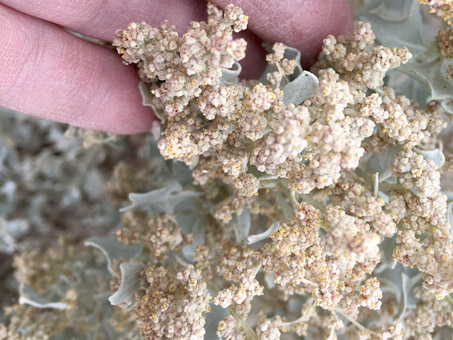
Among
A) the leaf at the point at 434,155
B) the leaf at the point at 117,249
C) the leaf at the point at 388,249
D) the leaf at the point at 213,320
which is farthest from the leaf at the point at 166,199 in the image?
the leaf at the point at 434,155

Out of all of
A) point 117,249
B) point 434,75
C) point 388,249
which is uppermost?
point 434,75

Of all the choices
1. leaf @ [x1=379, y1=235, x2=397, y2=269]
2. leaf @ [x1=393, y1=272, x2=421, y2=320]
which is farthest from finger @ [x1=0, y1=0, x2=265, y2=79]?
leaf @ [x1=393, y1=272, x2=421, y2=320]

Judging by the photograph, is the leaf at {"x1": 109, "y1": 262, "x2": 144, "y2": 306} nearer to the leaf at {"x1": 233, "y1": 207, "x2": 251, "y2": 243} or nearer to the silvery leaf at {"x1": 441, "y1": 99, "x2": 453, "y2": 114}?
the leaf at {"x1": 233, "y1": 207, "x2": 251, "y2": 243}

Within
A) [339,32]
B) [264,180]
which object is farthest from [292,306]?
[339,32]

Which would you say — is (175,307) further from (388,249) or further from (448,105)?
(448,105)

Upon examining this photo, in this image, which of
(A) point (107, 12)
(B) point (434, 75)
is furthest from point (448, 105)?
(A) point (107, 12)

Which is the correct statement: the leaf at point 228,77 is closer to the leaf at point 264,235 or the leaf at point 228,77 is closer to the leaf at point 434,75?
the leaf at point 264,235

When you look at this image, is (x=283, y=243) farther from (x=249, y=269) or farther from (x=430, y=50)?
(x=430, y=50)
